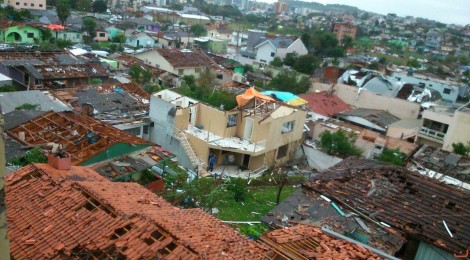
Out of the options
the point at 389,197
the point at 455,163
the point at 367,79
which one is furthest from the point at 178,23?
the point at 389,197

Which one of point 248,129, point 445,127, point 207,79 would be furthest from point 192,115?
point 445,127

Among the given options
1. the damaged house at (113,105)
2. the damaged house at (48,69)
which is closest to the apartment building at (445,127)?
the damaged house at (113,105)

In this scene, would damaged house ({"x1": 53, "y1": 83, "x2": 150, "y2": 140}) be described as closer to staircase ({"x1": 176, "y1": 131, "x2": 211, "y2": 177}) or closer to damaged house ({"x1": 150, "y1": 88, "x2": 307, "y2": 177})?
damaged house ({"x1": 150, "y1": 88, "x2": 307, "y2": 177})

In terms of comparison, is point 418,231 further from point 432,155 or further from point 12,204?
point 432,155

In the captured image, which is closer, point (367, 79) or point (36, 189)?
point (36, 189)

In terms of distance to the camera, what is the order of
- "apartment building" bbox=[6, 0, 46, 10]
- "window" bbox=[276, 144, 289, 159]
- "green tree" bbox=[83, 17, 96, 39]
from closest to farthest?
"window" bbox=[276, 144, 289, 159] < "green tree" bbox=[83, 17, 96, 39] < "apartment building" bbox=[6, 0, 46, 10]

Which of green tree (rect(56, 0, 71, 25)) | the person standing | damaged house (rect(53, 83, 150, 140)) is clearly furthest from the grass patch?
green tree (rect(56, 0, 71, 25))

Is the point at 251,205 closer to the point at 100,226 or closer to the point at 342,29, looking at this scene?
the point at 100,226
